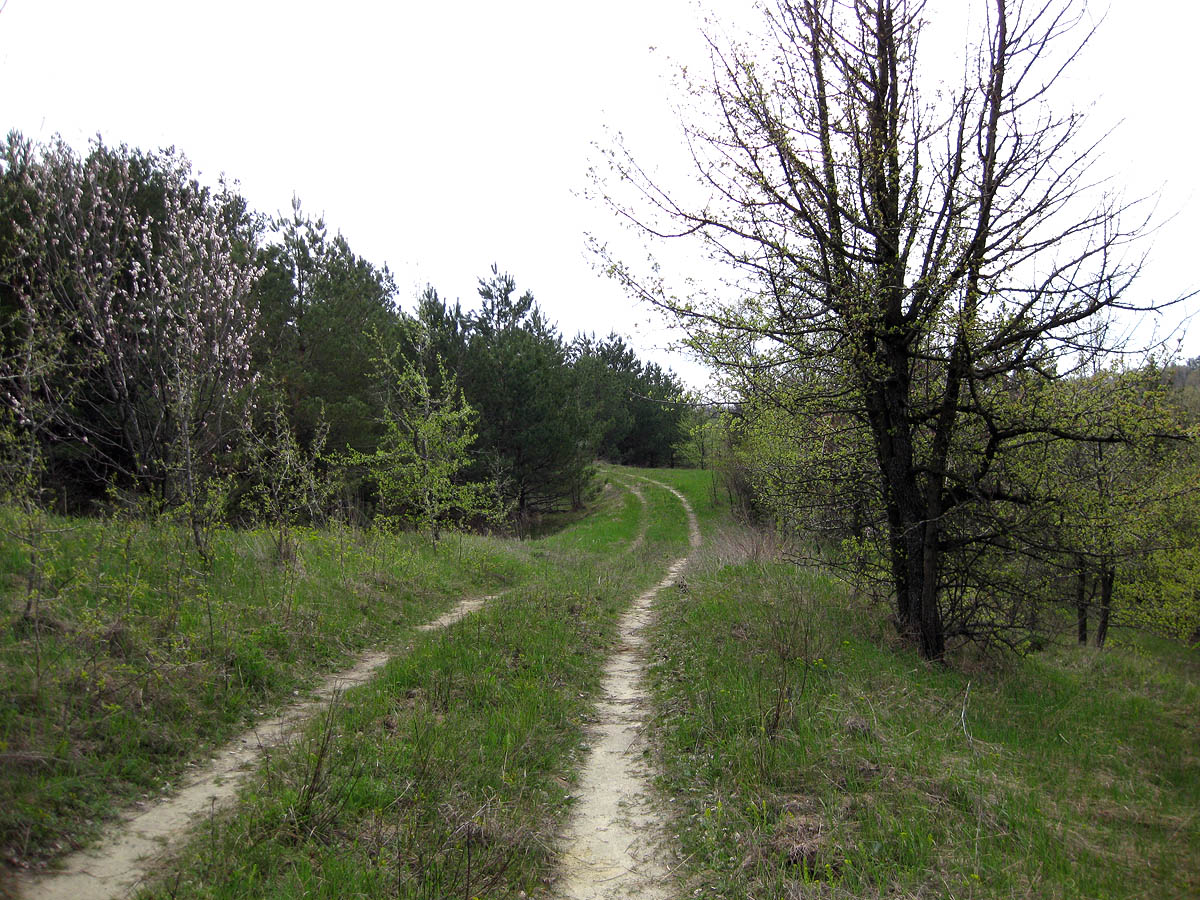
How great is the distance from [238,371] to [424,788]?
24.1ft

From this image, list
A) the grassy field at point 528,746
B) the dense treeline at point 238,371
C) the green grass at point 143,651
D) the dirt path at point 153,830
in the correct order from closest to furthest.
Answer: the dirt path at point 153,830
the grassy field at point 528,746
the green grass at point 143,651
the dense treeline at point 238,371

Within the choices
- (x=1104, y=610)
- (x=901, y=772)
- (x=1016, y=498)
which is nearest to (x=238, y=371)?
(x=901, y=772)

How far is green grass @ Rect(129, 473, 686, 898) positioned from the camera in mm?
3268

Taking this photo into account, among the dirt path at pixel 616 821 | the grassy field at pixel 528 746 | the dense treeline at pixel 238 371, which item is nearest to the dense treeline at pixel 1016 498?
the grassy field at pixel 528 746

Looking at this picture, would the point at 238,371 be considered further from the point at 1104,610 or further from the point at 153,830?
the point at 1104,610

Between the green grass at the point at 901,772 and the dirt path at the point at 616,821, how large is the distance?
23 cm

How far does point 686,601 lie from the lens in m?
11.1

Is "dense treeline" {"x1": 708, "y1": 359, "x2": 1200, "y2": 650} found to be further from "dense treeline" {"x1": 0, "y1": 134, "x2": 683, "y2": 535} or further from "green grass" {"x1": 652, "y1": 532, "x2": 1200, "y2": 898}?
"dense treeline" {"x1": 0, "y1": 134, "x2": 683, "y2": 535}

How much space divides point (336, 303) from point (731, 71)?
53.6 feet

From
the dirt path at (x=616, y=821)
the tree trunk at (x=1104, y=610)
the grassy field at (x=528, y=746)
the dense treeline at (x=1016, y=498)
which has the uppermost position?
the dense treeline at (x=1016, y=498)

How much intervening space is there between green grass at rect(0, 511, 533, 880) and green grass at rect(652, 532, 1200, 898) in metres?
3.46

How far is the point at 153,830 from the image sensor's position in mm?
3559

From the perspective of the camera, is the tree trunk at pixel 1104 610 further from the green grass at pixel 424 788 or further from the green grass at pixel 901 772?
the green grass at pixel 424 788

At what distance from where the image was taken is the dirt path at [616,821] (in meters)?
3.57
